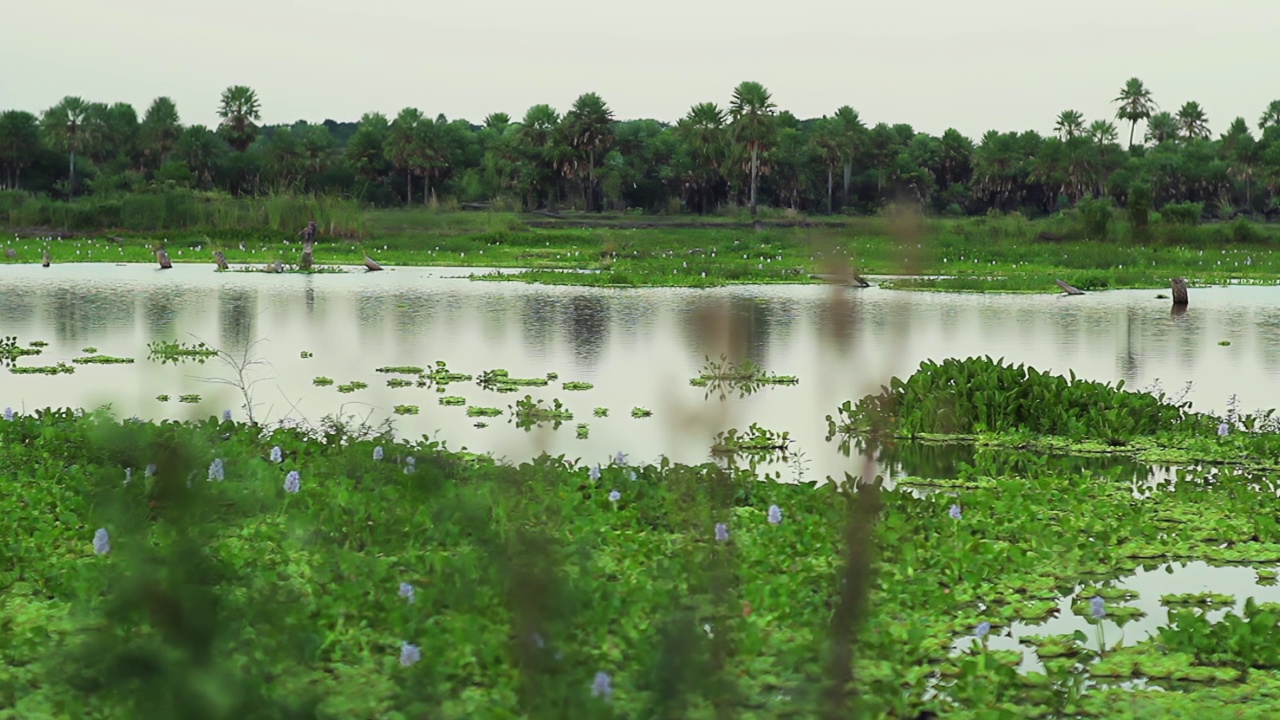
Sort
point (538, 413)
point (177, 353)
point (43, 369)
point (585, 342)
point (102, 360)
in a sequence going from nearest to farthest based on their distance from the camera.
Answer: point (538, 413) → point (43, 369) → point (102, 360) → point (177, 353) → point (585, 342)

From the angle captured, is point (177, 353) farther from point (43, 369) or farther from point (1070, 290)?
point (1070, 290)

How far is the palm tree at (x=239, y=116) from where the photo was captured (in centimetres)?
10756

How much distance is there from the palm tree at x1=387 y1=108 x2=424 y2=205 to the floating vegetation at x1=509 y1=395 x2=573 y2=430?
279 ft

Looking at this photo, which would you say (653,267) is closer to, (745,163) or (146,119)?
(745,163)

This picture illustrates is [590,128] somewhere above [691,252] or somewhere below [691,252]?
above

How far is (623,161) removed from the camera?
320 ft

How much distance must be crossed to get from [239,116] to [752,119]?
41.4 metres

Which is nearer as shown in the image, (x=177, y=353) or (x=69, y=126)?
(x=177, y=353)

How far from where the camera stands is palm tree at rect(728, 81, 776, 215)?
87.7m

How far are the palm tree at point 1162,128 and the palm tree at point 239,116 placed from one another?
79378mm

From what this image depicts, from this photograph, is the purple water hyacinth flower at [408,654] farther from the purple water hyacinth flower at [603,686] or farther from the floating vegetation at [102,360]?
the floating vegetation at [102,360]

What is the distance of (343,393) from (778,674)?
9789mm

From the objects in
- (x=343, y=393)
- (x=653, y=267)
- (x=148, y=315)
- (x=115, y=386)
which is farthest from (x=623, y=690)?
(x=653, y=267)

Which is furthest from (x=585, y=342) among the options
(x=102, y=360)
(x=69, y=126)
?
(x=69, y=126)
